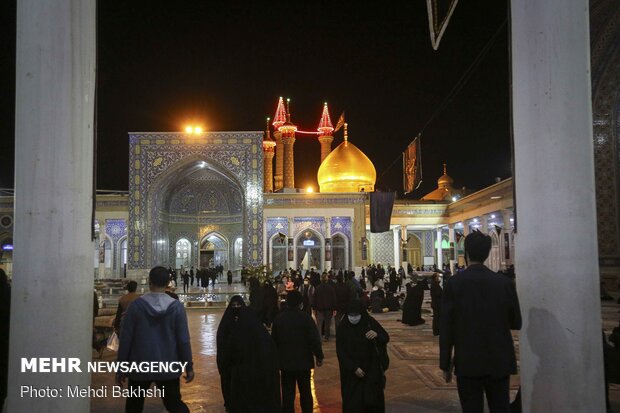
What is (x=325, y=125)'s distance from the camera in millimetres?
31984

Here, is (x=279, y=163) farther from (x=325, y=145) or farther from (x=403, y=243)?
(x=403, y=243)

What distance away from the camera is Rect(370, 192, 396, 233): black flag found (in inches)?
845

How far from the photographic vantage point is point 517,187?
3.17 m

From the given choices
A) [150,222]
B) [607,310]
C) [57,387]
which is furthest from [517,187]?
[150,222]

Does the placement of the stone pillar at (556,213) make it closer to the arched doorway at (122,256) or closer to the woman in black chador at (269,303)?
the woman in black chador at (269,303)

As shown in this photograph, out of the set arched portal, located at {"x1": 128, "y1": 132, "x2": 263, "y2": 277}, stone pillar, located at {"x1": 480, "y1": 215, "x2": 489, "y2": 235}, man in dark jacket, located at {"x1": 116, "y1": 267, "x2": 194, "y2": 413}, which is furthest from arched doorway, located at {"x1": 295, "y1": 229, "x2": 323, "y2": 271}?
man in dark jacket, located at {"x1": 116, "y1": 267, "x2": 194, "y2": 413}

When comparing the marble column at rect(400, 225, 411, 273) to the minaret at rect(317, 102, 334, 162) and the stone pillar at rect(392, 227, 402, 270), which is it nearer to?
the stone pillar at rect(392, 227, 402, 270)

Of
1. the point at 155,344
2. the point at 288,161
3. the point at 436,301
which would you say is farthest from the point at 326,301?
the point at 288,161

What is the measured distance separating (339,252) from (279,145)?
353 inches

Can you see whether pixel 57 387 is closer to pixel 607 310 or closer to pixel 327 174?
pixel 607 310

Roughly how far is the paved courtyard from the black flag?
12326 millimetres

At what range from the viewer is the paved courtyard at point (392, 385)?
490 centimetres

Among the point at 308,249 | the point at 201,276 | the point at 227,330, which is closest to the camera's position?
the point at 227,330

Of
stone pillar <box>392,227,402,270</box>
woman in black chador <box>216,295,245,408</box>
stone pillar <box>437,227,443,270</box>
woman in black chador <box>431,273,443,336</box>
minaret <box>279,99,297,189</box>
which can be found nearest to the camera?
woman in black chador <box>216,295,245,408</box>
